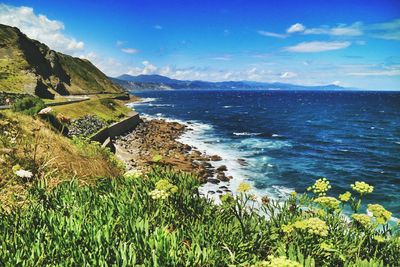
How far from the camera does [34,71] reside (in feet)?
278

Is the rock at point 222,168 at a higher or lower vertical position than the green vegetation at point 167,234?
lower

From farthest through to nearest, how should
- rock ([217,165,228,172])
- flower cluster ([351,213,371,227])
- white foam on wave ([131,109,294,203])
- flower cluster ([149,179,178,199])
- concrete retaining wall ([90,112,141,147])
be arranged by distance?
concrete retaining wall ([90,112,141,147]), rock ([217,165,228,172]), white foam on wave ([131,109,294,203]), flower cluster ([149,179,178,199]), flower cluster ([351,213,371,227])

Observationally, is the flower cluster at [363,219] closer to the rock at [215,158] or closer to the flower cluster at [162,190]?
the flower cluster at [162,190]

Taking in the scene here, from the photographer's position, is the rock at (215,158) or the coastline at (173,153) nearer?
the coastline at (173,153)

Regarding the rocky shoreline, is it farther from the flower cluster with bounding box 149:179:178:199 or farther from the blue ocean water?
the flower cluster with bounding box 149:179:178:199

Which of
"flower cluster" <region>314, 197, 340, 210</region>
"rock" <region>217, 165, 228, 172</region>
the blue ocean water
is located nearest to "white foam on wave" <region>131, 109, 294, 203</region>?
the blue ocean water

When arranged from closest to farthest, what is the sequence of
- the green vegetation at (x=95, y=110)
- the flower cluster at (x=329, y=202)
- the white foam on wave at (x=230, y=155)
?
the flower cluster at (x=329, y=202) → the white foam on wave at (x=230, y=155) → the green vegetation at (x=95, y=110)

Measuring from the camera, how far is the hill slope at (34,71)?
239 feet

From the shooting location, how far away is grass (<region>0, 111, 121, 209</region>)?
302 inches

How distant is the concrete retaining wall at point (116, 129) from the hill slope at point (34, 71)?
68.0ft

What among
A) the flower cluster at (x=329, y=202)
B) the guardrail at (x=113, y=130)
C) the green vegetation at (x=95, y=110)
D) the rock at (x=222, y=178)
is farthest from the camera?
the green vegetation at (x=95, y=110)

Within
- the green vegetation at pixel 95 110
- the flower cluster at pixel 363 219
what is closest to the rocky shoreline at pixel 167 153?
the green vegetation at pixel 95 110

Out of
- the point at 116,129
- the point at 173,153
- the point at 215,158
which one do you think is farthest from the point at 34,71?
the point at 215,158

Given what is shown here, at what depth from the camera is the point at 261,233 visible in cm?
560
